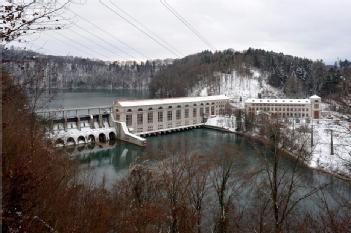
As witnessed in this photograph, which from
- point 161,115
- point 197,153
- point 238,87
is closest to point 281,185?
point 197,153

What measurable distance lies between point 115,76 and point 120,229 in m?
63.1

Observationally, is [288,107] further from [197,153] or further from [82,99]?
[82,99]

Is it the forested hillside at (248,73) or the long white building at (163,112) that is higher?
the forested hillside at (248,73)

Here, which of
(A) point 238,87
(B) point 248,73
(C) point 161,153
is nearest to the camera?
(C) point 161,153

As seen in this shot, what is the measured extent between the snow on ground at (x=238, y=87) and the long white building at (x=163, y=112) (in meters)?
10.4

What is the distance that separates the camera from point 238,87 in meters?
39.2

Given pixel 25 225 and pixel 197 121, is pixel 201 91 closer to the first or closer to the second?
pixel 197 121

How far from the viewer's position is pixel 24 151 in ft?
7.54

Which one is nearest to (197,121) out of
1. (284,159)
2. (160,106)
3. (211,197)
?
(160,106)

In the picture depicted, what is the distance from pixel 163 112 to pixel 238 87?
1794 cm

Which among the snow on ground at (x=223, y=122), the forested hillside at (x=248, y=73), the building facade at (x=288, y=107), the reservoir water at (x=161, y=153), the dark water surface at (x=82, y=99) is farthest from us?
the forested hillside at (x=248, y=73)

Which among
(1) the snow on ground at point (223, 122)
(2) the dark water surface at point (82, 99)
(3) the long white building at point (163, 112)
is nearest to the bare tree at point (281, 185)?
(1) the snow on ground at point (223, 122)

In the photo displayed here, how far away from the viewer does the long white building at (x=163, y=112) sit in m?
21.1

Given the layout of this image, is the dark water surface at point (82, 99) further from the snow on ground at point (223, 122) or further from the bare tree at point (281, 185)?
the snow on ground at point (223, 122)
